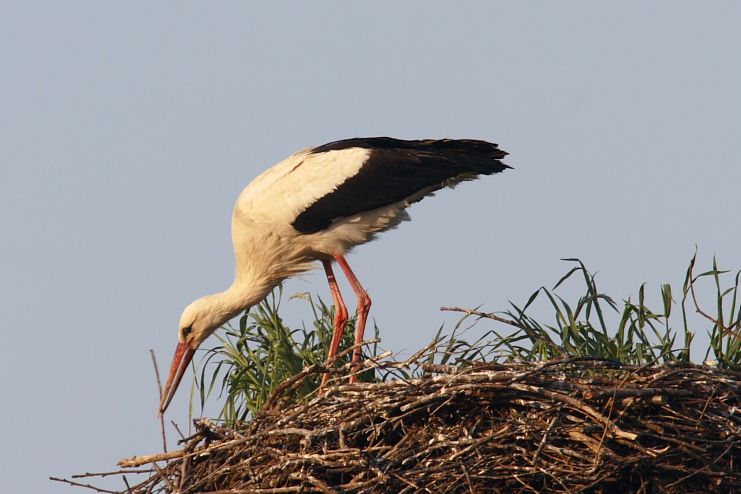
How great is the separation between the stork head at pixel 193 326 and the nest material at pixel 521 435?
2310 mm

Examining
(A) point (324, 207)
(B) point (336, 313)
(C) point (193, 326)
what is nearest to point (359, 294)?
(B) point (336, 313)

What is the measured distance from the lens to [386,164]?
7543 mm

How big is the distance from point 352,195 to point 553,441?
2820 millimetres

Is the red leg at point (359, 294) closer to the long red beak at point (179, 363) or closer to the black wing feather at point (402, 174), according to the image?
the black wing feather at point (402, 174)

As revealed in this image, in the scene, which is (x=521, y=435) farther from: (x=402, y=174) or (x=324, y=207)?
(x=324, y=207)

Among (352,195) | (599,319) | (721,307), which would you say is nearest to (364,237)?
(352,195)

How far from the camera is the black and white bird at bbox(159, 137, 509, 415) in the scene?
24.6 feet

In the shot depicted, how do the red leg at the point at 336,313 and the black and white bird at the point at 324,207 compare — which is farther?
the red leg at the point at 336,313

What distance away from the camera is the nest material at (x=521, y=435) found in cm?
510

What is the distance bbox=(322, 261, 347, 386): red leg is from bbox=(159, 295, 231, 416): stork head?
754 millimetres

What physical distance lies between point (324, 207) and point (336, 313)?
87 centimetres

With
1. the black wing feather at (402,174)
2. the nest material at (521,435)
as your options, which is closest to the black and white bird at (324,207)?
the black wing feather at (402,174)

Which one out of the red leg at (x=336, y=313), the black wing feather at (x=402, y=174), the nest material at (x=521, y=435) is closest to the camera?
the nest material at (x=521, y=435)

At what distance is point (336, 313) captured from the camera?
805 centimetres
